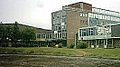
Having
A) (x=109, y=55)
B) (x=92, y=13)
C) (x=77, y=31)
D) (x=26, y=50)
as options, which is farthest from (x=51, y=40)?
(x=109, y=55)

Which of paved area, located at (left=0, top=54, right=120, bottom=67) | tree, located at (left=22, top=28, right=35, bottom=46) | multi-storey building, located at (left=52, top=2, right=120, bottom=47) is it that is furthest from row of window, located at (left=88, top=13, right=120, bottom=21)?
paved area, located at (left=0, top=54, right=120, bottom=67)

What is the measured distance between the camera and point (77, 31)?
322 ft

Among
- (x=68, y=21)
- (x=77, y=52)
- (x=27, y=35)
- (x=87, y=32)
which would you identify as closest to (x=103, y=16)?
(x=68, y=21)

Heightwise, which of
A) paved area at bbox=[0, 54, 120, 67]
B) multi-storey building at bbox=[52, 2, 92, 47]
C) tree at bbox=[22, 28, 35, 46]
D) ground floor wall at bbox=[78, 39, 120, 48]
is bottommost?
paved area at bbox=[0, 54, 120, 67]

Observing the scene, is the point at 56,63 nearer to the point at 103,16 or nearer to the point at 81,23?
the point at 81,23

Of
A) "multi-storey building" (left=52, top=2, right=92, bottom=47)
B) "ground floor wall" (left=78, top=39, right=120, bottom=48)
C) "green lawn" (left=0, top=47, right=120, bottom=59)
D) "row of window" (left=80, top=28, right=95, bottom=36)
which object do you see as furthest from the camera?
"multi-storey building" (left=52, top=2, right=92, bottom=47)

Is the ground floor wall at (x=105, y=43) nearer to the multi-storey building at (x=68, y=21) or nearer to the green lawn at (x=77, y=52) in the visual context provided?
the multi-storey building at (x=68, y=21)

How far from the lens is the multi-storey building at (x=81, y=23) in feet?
280

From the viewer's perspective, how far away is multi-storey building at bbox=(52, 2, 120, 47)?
280 feet

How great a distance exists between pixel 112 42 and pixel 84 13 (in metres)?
28.9

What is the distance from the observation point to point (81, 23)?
10319 cm

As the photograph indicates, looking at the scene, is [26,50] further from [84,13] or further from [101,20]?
[101,20]

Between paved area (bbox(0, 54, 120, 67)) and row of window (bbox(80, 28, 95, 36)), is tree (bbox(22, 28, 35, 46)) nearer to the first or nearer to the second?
row of window (bbox(80, 28, 95, 36))

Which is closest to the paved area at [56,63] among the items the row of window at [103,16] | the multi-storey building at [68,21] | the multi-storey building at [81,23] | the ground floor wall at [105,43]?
the ground floor wall at [105,43]
